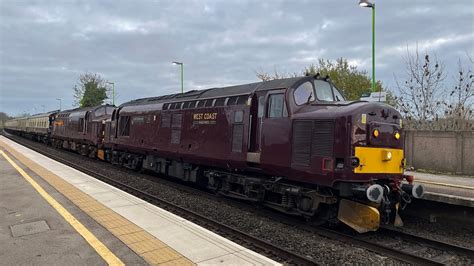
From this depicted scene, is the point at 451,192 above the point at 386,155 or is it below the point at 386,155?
below

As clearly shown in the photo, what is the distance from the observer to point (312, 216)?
829 centimetres

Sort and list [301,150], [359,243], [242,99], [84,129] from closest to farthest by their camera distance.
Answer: [359,243], [301,150], [242,99], [84,129]

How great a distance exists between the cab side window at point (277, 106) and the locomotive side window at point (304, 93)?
0.31m

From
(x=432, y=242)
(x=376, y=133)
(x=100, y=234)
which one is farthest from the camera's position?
(x=376, y=133)

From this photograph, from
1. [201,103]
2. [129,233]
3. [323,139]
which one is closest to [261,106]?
[323,139]

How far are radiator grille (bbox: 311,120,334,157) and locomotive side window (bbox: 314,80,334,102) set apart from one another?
1366 millimetres

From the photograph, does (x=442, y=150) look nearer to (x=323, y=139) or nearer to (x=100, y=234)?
(x=323, y=139)

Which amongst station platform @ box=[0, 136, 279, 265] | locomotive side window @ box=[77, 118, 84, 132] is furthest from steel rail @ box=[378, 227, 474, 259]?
locomotive side window @ box=[77, 118, 84, 132]

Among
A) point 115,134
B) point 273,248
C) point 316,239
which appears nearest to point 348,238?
point 316,239

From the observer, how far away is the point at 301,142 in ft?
26.8

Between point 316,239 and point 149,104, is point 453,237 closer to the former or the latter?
point 316,239

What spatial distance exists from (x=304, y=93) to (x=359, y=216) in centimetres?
294

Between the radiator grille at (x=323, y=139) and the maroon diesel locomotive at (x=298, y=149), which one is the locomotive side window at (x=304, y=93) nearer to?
the maroon diesel locomotive at (x=298, y=149)

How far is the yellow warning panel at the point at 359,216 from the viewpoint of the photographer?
24.5 feet
